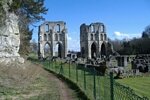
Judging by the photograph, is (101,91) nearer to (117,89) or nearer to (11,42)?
(117,89)

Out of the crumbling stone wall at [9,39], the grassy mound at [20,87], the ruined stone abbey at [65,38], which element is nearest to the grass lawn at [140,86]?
the grassy mound at [20,87]

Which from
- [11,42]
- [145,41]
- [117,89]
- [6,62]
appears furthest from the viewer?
[145,41]

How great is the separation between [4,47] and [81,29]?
243 ft

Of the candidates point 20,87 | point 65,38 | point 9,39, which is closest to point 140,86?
point 20,87

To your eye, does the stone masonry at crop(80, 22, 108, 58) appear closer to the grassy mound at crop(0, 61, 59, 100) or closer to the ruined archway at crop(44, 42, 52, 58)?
the ruined archway at crop(44, 42, 52, 58)

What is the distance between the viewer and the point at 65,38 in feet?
301

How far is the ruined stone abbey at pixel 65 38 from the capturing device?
9212 centimetres

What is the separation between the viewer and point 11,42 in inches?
969

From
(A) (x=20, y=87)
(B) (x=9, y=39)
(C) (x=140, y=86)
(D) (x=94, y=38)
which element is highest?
(D) (x=94, y=38)

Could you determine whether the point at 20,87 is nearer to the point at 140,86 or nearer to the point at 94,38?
the point at 140,86

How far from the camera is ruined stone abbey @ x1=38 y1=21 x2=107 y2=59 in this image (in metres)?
92.1

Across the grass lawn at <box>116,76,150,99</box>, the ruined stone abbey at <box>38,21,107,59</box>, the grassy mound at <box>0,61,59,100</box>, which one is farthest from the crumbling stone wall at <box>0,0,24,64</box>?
the ruined stone abbey at <box>38,21,107,59</box>

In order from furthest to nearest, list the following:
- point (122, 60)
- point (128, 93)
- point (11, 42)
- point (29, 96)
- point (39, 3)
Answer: point (122, 60), point (39, 3), point (11, 42), point (29, 96), point (128, 93)

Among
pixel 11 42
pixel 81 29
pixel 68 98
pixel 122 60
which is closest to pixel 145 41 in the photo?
pixel 81 29
